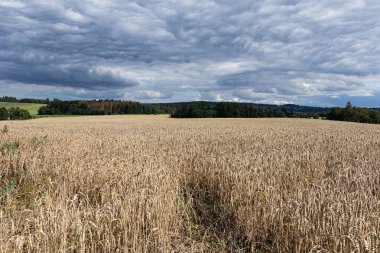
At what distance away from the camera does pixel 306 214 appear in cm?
491

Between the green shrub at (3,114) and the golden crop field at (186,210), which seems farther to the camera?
the green shrub at (3,114)

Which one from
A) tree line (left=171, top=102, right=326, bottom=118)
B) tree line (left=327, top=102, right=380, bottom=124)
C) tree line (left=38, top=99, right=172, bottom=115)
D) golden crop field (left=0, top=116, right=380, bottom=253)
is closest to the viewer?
golden crop field (left=0, top=116, right=380, bottom=253)

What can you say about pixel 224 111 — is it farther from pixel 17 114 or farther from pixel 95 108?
pixel 17 114

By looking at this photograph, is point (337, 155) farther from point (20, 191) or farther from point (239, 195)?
point (20, 191)

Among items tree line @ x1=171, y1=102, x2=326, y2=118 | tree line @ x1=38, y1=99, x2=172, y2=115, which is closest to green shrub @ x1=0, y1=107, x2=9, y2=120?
tree line @ x1=38, y1=99, x2=172, y2=115

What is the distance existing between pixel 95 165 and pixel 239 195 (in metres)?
3.96

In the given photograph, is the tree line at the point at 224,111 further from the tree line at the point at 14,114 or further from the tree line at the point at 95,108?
the tree line at the point at 14,114

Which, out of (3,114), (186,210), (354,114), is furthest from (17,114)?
(354,114)

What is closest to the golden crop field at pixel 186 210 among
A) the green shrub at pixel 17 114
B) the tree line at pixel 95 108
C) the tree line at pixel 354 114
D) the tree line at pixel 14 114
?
the green shrub at pixel 17 114

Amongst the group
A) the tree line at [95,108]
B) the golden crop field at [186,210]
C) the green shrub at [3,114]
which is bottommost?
the green shrub at [3,114]

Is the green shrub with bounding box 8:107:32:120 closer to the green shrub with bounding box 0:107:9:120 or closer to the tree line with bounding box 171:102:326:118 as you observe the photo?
the green shrub with bounding box 0:107:9:120

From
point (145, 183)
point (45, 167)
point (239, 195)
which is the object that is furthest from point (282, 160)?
point (45, 167)

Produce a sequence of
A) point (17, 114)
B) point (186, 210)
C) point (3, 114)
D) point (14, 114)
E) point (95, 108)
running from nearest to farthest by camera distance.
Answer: point (186, 210), point (14, 114), point (17, 114), point (3, 114), point (95, 108)

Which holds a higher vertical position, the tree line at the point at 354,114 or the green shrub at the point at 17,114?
the tree line at the point at 354,114
